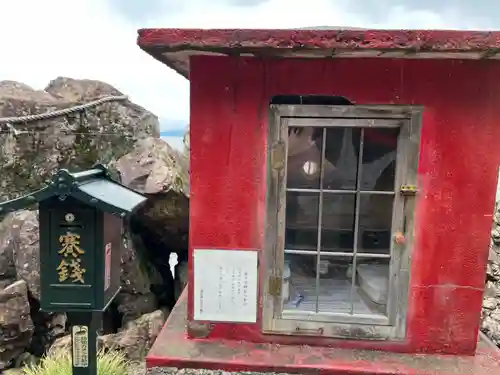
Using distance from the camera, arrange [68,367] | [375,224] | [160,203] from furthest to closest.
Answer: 1. [160,203]
2. [68,367]
3. [375,224]

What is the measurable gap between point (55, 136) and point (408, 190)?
22.1 feet

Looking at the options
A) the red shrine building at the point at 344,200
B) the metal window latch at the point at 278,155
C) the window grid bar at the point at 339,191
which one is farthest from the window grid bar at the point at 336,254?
the metal window latch at the point at 278,155

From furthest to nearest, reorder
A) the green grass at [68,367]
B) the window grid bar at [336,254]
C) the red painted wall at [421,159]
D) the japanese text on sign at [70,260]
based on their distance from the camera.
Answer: the green grass at [68,367]
the window grid bar at [336,254]
the red painted wall at [421,159]
the japanese text on sign at [70,260]

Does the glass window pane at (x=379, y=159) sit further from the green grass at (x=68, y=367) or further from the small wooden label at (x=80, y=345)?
the green grass at (x=68, y=367)

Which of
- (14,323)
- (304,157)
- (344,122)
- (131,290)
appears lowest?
(14,323)

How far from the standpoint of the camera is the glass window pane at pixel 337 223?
340cm

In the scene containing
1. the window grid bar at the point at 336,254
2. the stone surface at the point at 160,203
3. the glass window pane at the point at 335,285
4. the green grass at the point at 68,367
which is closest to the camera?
the window grid bar at the point at 336,254

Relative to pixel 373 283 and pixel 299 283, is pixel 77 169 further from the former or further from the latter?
pixel 373 283

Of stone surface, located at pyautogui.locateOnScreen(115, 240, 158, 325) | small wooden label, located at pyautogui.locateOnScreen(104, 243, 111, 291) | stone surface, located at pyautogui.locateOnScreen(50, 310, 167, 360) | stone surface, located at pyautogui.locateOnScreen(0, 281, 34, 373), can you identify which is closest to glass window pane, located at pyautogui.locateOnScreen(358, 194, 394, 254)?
small wooden label, located at pyautogui.locateOnScreen(104, 243, 111, 291)

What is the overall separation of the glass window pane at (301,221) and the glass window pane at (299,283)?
0.10m

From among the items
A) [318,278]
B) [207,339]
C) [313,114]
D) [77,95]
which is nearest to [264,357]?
[207,339]

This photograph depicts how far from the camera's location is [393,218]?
315 cm

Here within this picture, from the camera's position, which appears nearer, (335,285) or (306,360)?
(306,360)

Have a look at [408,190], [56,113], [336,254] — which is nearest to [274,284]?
[336,254]
